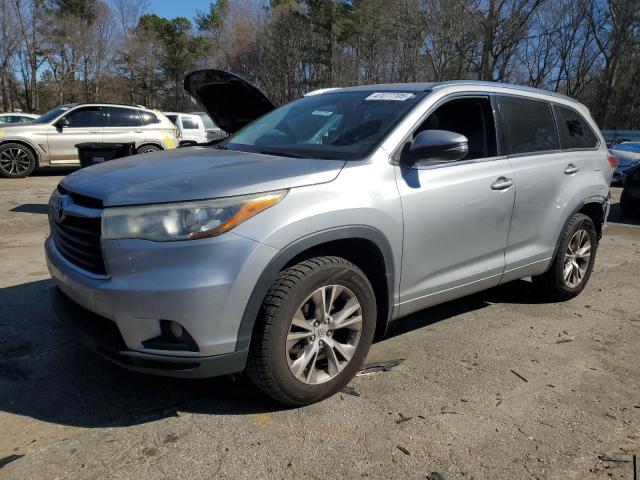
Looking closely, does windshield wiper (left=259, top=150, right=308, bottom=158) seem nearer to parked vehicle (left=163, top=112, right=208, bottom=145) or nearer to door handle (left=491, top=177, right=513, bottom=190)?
door handle (left=491, top=177, right=513, bottom=190)

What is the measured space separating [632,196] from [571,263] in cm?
663

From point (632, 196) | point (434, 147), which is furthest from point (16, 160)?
point (632, 196)

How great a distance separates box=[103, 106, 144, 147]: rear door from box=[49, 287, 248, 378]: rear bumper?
10.6 m

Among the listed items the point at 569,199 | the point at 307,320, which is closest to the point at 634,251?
the point at 569,199

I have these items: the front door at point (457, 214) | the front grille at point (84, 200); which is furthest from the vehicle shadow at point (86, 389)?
the front door at point (457, 214)

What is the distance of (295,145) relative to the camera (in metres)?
3.39

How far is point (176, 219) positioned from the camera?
95.7 inches

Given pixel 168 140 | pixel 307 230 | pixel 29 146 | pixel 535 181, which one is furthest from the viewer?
pixel 168 140

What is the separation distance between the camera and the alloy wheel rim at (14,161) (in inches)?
455

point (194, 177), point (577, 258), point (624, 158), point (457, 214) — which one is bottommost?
point (577, 258)

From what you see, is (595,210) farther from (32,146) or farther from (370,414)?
(32,146)

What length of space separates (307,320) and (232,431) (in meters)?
0.66

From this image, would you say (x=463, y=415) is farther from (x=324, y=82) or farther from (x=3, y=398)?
(x=324, y=82)

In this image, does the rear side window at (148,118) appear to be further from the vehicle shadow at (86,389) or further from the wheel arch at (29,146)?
the vehicle shadow at (86,389)
